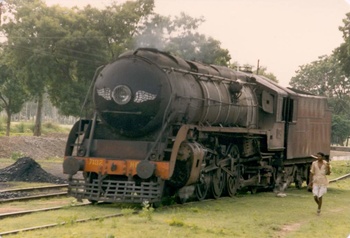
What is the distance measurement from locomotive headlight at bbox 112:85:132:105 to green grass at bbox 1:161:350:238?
2163 mm

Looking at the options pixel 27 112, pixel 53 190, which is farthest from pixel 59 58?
pixel 27 112

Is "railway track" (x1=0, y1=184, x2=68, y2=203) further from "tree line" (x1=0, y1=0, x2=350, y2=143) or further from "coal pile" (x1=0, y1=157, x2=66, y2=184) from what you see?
"tree line" (x1=0, y1=0, x2=350, y2=143)

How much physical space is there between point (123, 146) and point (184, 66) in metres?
2.28

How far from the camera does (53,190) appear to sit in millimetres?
16984

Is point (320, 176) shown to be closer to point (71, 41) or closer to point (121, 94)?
point (121, 94)

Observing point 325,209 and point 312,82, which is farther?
point 312,82

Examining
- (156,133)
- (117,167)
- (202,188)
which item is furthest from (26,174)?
(156,133)

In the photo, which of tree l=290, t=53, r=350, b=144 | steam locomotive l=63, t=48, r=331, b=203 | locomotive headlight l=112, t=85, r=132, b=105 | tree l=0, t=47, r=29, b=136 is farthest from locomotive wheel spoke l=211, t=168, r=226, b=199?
tree l=0, t=47, r=29, b=136

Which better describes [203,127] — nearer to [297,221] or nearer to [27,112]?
[297,221]

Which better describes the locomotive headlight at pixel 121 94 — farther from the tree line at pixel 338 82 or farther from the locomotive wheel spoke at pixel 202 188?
the tree line at pixel 338 82

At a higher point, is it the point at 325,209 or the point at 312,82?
the point at 312,82

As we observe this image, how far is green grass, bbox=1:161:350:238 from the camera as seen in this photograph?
9.74m

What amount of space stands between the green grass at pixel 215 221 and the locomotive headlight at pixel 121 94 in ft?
7.10

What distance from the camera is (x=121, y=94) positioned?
1315 cm
